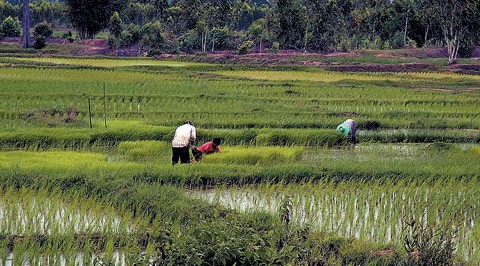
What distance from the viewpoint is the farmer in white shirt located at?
870 centimetres

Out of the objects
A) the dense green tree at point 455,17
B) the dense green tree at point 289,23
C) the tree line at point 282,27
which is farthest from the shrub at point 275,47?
the dense green tree at point 455,17

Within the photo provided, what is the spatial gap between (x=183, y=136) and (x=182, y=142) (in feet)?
0.34

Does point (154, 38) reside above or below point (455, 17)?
below

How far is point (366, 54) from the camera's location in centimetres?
3856

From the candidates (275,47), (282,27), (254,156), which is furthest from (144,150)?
(282,27)

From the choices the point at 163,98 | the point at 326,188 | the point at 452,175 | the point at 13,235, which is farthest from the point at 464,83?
the point at 13,235

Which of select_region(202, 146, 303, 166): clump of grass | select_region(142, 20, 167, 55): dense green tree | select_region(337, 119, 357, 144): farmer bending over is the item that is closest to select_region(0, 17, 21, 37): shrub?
select_region(142, 20, 167, 55): dense green tree

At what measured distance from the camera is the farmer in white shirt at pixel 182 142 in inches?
343

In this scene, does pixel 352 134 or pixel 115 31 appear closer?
pixel 352 134

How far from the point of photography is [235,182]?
8219mm

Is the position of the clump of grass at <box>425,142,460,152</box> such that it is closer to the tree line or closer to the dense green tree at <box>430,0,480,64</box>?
the dense green tree at <box>430,0,480,64</box>

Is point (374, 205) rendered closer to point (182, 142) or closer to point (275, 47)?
point (182, 142)

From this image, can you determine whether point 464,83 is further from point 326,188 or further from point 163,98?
point 326,188

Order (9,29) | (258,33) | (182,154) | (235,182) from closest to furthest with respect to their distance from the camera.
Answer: (235,182), (182,154), (258,33), (9,29)
